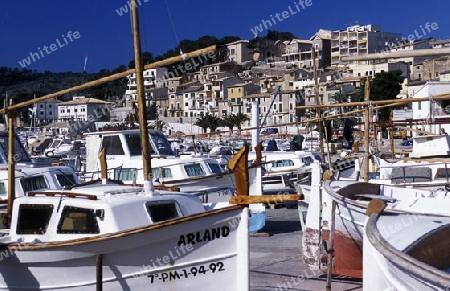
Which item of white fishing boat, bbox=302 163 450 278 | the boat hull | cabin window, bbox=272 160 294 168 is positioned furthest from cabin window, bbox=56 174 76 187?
cabin window, bbox=272 160 294 168

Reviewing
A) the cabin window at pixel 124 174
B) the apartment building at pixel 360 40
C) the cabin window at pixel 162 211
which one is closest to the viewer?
the cabin window at pixel 162 211

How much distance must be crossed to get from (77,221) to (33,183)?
23.8 ft

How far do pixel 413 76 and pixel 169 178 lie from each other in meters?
90.3

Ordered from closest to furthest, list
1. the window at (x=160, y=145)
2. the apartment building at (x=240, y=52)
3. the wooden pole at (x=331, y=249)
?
the wooden pole at (x=331, y=249), the window at (x=160, y=145), the apartment building at (x=240, y=52)

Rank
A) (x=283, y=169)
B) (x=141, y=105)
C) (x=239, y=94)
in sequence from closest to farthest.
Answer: (x=141, y=105) < (x=283, y=169) < (x=239, y=94)

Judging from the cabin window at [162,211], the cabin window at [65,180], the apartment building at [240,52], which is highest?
the apartment building at [240,52]

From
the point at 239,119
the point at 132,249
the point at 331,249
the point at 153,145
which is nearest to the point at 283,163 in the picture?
the point at 153,145

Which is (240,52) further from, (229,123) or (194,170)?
(194,170)

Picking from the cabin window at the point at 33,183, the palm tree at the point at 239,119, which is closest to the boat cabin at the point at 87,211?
the cabin window at the point at 33,183

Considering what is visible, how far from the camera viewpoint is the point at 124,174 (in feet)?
67.3

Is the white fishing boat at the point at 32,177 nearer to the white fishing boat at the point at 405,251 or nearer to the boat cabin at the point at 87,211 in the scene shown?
the boat cabin at the point at 87,211

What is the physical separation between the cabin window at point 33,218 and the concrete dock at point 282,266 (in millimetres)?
3819

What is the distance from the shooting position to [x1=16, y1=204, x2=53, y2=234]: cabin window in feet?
33.8

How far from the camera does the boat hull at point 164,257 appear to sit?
9.23 meters
